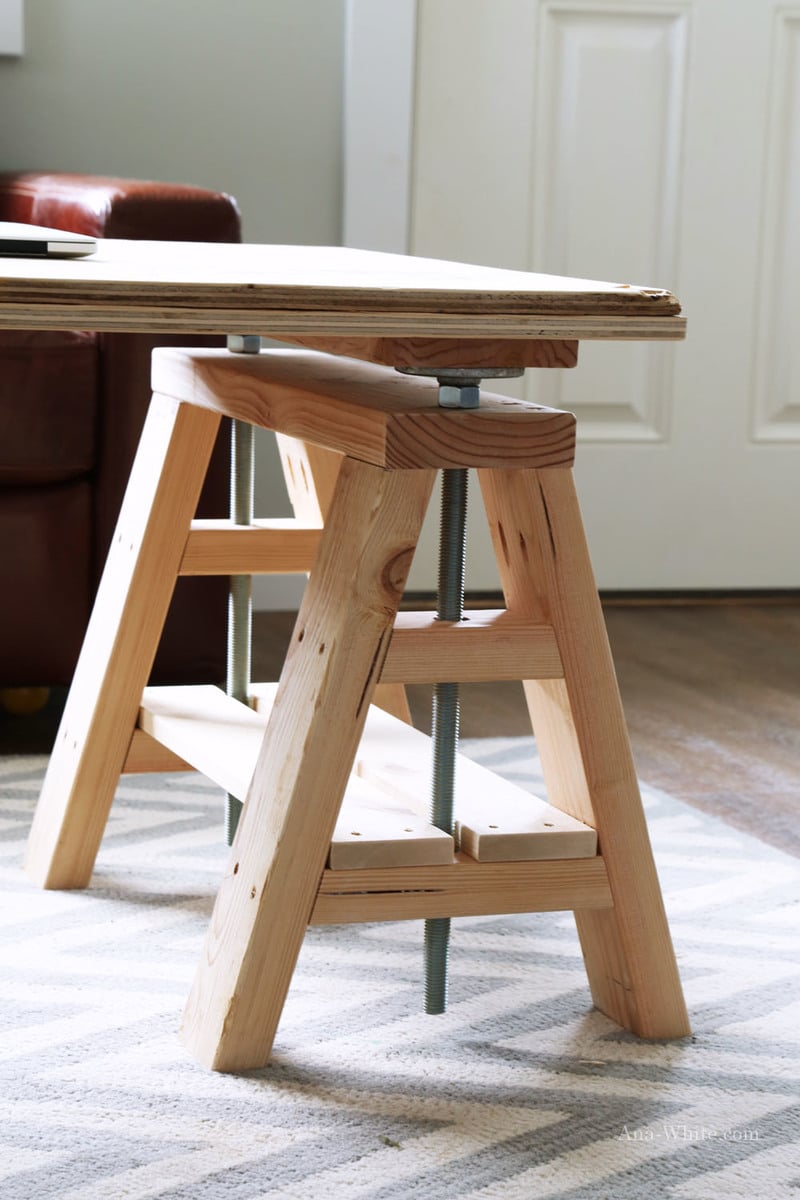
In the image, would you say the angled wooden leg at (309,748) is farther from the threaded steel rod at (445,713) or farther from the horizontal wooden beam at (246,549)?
the horizontal wooden beam at (246,549)

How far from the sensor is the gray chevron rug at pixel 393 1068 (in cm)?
92

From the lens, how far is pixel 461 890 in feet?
3.37

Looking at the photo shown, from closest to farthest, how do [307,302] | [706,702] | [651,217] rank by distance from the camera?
1. [307,302]
2. [706,702]
3. [651,217]

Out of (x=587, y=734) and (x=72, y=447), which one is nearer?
(x=587, y=734)

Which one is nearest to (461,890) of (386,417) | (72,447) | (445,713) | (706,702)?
(445,713)

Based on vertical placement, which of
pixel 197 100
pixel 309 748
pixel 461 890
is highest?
pixel 197 100

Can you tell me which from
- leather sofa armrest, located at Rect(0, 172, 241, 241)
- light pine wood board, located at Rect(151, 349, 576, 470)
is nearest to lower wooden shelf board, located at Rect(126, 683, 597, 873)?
light pine wood board, located at Rect(151, 349, 576, 470)

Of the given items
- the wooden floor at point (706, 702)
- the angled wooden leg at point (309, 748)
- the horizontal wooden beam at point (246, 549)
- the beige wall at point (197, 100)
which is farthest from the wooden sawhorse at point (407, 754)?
the beige wall at point (197, 100)

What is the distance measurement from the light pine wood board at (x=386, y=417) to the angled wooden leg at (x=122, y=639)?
13 cm

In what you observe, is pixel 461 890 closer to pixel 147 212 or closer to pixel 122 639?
pixel 122 639

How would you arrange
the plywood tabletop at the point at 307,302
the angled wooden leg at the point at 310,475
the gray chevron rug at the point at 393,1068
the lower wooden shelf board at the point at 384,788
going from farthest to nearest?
the angled wooden leg at the point at 310,475 → the lower wooden shelf board at the point at 384,788 → the gray chevron rug at the point at 393,1068 → the plywood tabletop at the point at 307,302

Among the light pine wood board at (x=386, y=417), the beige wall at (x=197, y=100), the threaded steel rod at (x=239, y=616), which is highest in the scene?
the beige wall at (x=197, y=100)

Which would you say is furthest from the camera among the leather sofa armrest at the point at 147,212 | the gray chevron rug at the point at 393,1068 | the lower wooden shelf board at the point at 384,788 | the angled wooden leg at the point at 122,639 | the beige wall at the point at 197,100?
the beige wall at the point at 197,100

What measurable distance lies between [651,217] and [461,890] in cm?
173
